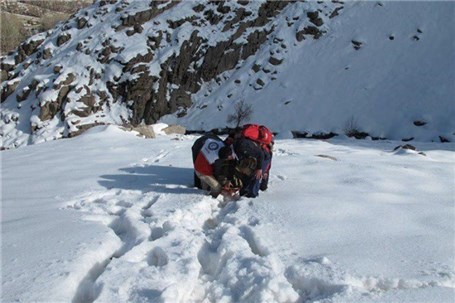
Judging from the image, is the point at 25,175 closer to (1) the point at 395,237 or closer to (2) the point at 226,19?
(1) the point at 395,237

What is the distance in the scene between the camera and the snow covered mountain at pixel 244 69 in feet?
71.3

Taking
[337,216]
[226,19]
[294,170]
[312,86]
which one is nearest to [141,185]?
[294,170]

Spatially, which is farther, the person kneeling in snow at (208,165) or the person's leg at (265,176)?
the person's leg at (265,176)

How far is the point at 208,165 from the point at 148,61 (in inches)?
1140

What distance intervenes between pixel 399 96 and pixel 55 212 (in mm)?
20950

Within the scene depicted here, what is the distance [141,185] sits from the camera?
5.07 metres

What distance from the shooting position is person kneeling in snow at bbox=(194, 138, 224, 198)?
4422 millimetres

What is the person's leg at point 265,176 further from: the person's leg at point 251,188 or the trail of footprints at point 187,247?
the trail of footprints at point 187,247

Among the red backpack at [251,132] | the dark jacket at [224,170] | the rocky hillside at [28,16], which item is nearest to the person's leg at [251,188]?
the dark jacket at [224,170]

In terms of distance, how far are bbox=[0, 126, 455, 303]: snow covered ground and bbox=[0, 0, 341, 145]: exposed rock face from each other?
23.7 metres

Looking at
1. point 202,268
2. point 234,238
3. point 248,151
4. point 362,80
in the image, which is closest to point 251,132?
point 248,151

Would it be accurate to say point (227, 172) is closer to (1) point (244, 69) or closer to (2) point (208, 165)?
(2) point (208, 165)

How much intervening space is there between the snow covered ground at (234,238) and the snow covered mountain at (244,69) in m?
16.2

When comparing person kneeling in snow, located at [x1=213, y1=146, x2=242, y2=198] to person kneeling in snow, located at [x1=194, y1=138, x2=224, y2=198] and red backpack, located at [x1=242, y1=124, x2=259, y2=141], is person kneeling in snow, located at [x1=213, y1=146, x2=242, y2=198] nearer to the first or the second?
person kneeling in snow, located at [x1=194, y1=138, x2=224, y2=198]
